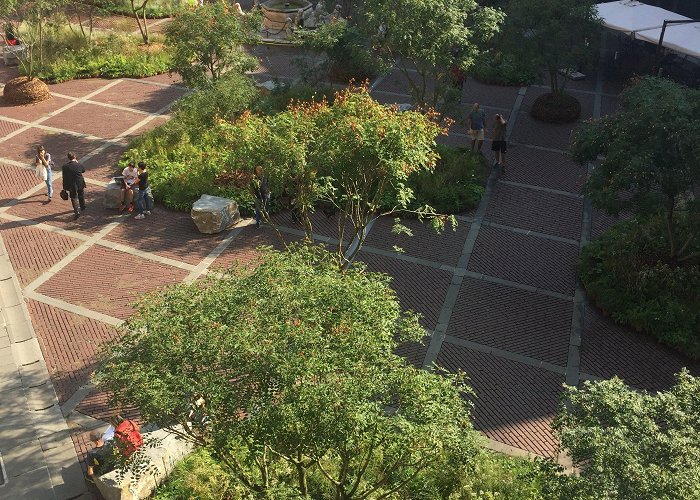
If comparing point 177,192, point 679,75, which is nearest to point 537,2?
point 679,75

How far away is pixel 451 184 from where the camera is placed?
19078mm

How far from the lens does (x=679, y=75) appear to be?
2480 centimetres

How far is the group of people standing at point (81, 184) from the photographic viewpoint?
17141 mm

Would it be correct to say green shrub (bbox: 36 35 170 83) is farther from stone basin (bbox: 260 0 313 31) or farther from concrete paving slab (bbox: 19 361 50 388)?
concrete paving slab (bbox: 19 361 50 388)

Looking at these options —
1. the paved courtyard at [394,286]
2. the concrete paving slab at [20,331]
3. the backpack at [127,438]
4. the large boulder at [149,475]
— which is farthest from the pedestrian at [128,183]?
the backpack at [127,438]

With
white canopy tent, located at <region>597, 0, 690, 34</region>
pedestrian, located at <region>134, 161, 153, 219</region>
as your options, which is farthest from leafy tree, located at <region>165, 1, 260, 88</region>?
white canopy tent, located at <region>597, 0, 690, 34</region>

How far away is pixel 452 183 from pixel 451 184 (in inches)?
5.4

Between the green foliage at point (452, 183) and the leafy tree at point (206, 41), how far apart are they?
6.76 m

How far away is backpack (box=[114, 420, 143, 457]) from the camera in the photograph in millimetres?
7648

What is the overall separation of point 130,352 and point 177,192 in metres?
11.5

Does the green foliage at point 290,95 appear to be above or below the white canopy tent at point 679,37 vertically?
below

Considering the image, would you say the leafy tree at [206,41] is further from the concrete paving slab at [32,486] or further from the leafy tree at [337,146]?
the concrete paving slab at [32,486]

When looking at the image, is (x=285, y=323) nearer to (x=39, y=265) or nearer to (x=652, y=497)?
(x=652, y=497)

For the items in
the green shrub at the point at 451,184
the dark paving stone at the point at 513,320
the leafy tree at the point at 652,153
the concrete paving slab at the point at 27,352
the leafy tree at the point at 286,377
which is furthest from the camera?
the green shrub at the point at 451,184
